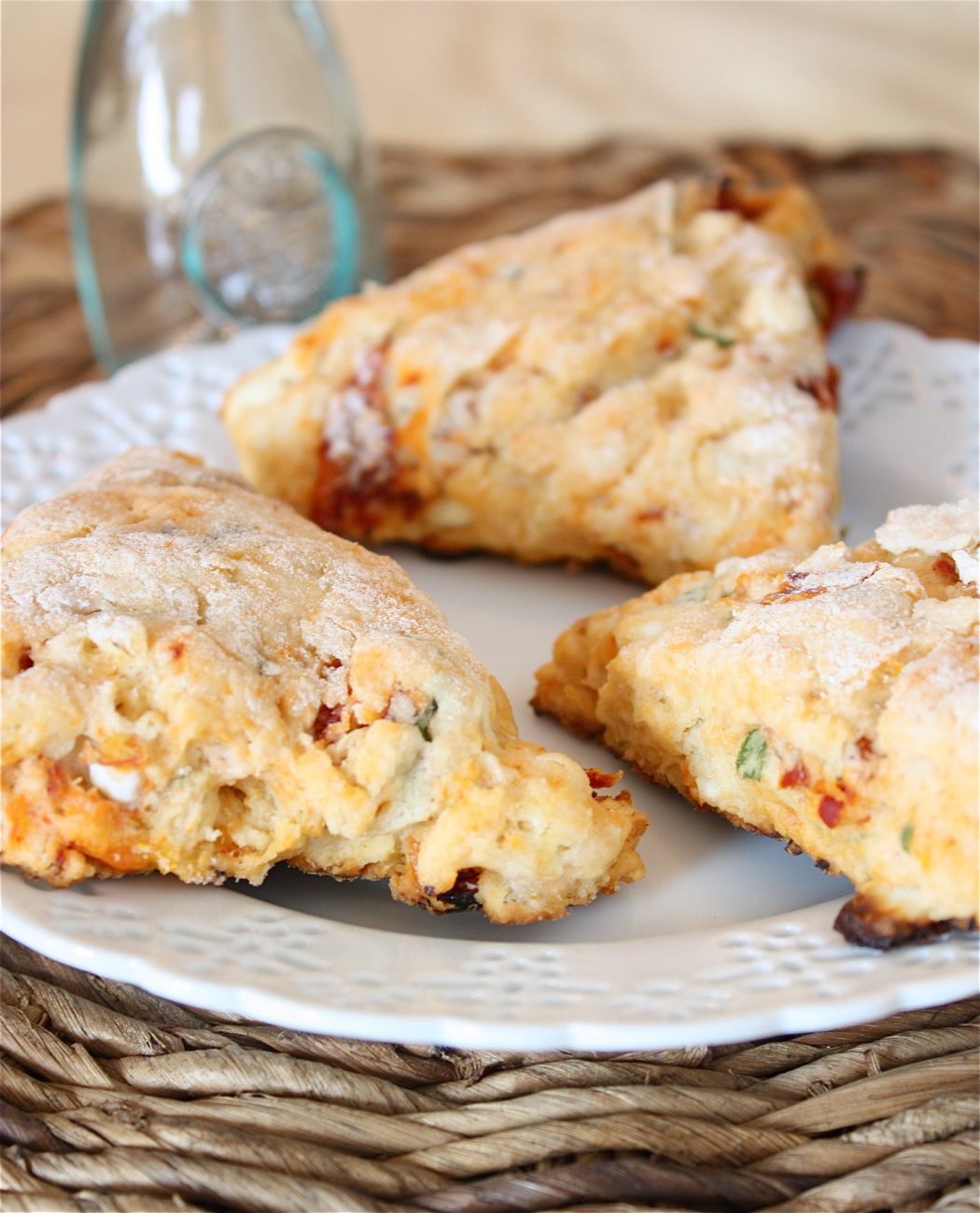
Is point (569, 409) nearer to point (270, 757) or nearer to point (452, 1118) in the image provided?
point (270, 757)

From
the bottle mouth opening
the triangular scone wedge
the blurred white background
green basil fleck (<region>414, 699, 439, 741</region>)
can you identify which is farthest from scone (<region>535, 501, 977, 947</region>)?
the blurred white background

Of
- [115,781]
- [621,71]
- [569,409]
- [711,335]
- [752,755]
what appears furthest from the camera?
[621,71]

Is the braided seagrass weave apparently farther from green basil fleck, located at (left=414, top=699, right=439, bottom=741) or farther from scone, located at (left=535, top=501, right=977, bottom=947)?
green basil fleck, located at (left=414, top=699, right=439, bottom=741)

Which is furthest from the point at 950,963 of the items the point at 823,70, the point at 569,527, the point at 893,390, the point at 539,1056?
the point at 823,70

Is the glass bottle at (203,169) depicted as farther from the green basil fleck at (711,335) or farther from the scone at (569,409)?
the green basil fleck at (711,335)

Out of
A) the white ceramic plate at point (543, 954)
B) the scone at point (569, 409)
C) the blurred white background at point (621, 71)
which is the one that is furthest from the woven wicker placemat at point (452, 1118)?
the blurred white background at point (621, 71)

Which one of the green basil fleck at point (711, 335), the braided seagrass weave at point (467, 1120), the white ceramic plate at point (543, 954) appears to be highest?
the green basil fleck at point (711, 335)

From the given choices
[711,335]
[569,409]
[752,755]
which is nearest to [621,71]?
[711,335]
